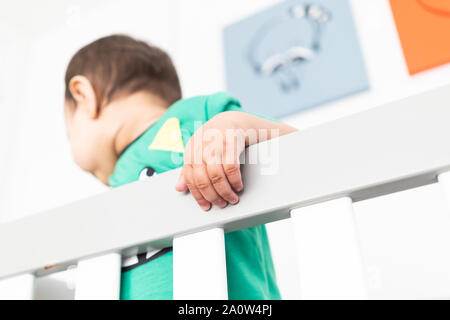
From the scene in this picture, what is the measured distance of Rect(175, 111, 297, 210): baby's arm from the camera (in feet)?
1.16

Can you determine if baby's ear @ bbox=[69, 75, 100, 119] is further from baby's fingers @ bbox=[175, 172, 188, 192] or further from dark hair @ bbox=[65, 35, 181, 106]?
baby's fingers @ bbox=[175, 172, 188, 192]

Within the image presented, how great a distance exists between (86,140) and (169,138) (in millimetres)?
273

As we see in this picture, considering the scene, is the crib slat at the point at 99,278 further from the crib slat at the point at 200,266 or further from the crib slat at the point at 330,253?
the crib slat at the point at 330,253

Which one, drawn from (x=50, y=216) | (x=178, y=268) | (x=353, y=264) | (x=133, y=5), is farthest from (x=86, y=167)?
(x=133, y=5)

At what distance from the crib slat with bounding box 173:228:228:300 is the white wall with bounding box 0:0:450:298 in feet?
1.51

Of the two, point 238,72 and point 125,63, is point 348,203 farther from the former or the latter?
point 238,72

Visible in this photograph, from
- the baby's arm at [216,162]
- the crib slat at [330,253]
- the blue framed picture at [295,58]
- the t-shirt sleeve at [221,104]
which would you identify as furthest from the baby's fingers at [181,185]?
the blue framed picture at [295,58]

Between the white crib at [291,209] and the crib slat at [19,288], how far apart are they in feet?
0.05

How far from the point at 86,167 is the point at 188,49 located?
1.93 ft

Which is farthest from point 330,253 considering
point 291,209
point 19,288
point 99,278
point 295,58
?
point 295,58

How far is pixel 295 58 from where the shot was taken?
1.09 meters

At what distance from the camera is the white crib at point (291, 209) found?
0.30 m

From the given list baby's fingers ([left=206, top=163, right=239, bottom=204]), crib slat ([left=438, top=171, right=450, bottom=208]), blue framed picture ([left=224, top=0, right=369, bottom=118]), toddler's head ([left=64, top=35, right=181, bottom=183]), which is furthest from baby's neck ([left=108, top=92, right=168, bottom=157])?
crib slat ([left=438, top=171, right=450, bottom=208])

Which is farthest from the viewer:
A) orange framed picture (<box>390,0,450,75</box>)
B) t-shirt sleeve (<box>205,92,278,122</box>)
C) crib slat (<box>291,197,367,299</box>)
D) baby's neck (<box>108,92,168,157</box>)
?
orange framed picture (<box>390,0,450,75</box>)
